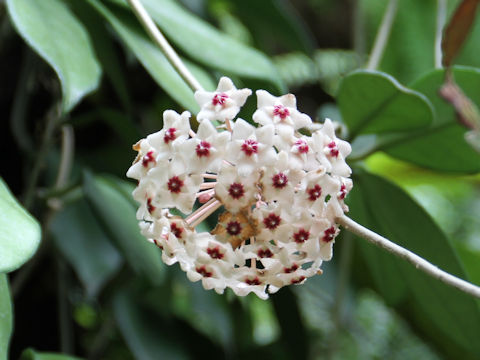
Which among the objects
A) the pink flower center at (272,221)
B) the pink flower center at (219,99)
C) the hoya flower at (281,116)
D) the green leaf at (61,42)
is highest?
the green leaf at (61,42)

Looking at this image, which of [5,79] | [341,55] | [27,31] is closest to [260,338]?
[341,55]

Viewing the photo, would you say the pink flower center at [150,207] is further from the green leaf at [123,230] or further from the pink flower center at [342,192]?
the green leaf at [123,230]

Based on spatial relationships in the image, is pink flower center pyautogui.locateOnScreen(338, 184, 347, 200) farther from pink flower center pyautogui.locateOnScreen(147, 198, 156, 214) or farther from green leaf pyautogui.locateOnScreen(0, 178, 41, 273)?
green leaf pyautogui.locateOnScreen(0, 178, 41, 273)

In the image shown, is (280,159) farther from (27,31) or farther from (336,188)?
(27,31)

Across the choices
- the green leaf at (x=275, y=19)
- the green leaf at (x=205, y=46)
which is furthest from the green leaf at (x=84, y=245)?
the green leaf at (x=275, y=19)

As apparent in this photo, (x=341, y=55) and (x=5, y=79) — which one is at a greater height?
(x=5, y=79)
